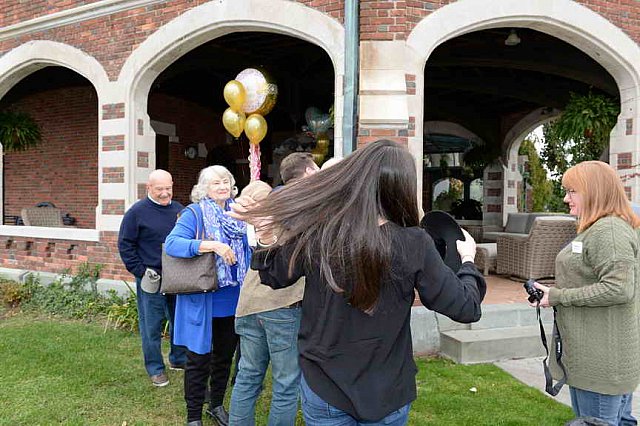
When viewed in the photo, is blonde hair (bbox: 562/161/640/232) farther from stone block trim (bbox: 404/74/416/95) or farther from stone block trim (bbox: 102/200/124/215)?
stone block trim (bbox: 102/200/124/215)

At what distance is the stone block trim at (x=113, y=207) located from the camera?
707 cm

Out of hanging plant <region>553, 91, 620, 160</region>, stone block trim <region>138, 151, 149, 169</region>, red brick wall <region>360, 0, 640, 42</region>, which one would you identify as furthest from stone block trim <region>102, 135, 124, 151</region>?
hanging plant <region>553, 91, 620, 160</region>

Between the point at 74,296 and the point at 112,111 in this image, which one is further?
the point at 74,296

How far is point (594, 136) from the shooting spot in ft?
22.3

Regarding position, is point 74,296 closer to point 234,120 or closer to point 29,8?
point 234,120

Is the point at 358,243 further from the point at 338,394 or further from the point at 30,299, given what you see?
the point at 30,299

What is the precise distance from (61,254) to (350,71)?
16.3 feet

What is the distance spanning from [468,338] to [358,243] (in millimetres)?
3911

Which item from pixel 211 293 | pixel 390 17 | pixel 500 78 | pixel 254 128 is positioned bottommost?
pixel 211 293

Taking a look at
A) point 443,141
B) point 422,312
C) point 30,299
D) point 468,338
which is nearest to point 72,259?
point 30,299

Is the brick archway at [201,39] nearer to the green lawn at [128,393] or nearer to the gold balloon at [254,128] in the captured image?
the gold balloon at [254,128]

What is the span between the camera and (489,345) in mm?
5148

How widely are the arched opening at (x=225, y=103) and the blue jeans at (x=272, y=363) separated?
19.3ft

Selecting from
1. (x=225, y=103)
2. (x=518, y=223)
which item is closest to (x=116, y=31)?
(x=225, y=103)
